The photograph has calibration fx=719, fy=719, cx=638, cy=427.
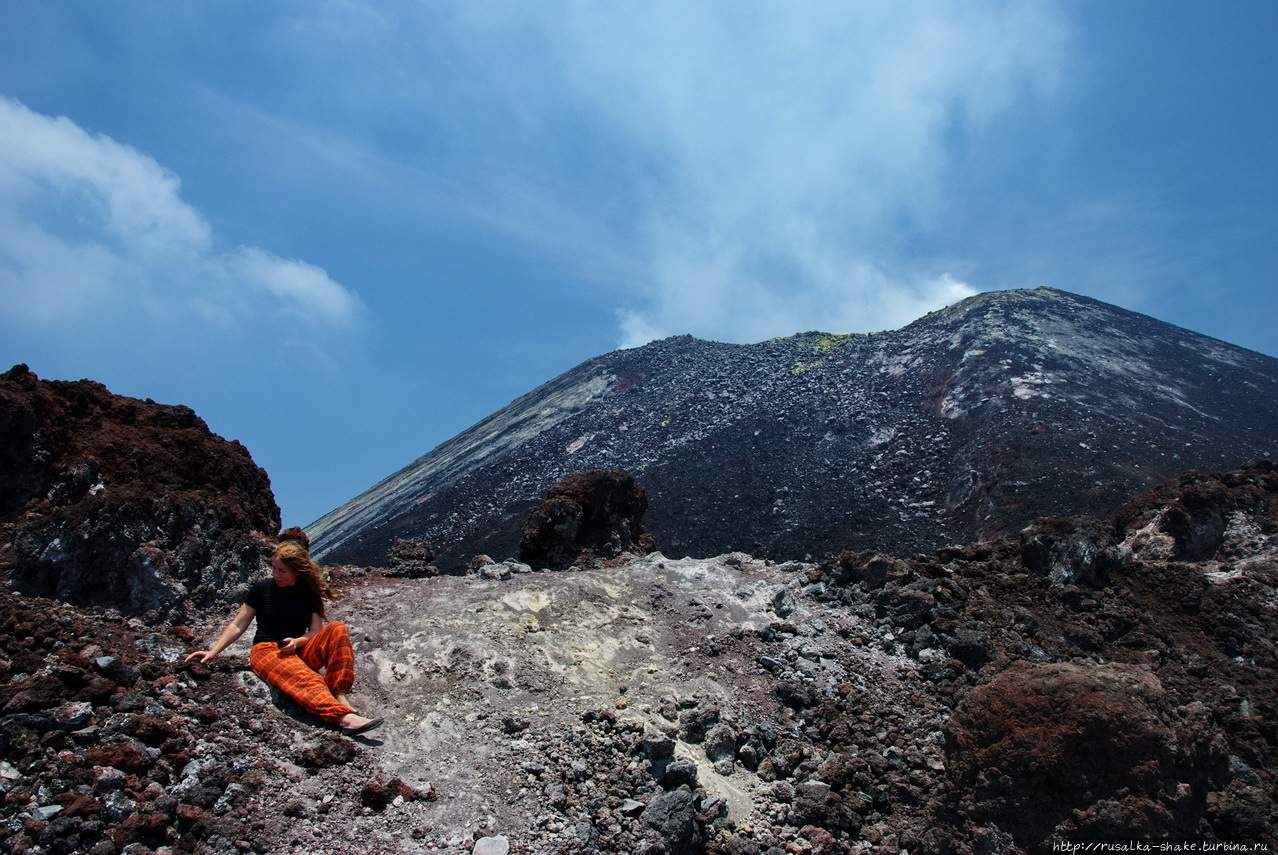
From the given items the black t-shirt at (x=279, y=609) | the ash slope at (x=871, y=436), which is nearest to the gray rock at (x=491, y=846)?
the black t-shirt at (x=279, y=609)

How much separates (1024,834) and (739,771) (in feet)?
6.62

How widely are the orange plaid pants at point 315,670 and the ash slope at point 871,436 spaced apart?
50.9ft

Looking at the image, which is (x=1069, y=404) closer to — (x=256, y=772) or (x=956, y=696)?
(x=956, y=696)

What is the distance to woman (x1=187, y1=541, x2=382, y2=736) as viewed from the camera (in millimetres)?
4773

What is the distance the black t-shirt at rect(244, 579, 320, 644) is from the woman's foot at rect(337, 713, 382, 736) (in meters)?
0.77

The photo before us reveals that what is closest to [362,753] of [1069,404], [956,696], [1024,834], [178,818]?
[178,818]

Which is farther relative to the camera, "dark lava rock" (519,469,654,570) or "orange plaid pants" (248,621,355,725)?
"dark lava rock" (519,469,654,570)

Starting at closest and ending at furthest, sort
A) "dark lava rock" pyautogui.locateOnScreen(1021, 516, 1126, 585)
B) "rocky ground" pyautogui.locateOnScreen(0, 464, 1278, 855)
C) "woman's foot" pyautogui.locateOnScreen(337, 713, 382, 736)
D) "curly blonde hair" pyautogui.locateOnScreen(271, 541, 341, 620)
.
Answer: "rocky ground" pyautogui.locateOnScreen(0, 464, 1278, 855) → "woman's foot" pyautogui.locateOnScreen(337, 713, 382, 736) → "curly blonde hair" pyautogui.locateOnScreen(271, 541, 341, 620) → "dark lava rock" pyautogui.locateOnScreen(1021, 516, 1126, 585)

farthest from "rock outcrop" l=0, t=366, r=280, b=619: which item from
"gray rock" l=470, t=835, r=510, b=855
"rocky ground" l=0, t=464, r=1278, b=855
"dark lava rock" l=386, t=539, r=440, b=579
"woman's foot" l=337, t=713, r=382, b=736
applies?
"gray rock" l=470, t=835, r=510, b=855

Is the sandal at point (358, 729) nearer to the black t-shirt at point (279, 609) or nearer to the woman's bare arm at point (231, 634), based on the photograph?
the black t-shirt at point (279, 609)

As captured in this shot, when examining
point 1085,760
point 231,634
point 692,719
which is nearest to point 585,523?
point 692,719

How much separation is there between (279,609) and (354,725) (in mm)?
1010

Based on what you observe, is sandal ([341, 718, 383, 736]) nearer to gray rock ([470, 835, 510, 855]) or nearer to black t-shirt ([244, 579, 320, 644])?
black t-shirt ([244, 579, 320, 644])

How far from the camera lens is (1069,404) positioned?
85.7ft
